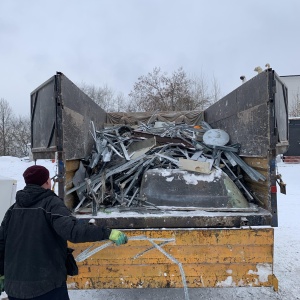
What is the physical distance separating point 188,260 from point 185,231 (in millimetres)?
278

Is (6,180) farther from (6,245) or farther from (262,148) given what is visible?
(262,148)

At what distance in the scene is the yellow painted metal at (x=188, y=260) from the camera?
2814mm

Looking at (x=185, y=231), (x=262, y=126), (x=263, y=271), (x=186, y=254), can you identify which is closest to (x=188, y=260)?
(x=186, y=254)

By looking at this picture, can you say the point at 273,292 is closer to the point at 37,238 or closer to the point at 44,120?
the point at 37,238

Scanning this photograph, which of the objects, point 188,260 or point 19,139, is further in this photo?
point 19,139

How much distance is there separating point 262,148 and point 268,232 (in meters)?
0.89

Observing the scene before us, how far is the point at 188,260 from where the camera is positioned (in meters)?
2.84

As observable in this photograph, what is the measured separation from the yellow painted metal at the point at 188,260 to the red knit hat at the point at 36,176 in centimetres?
95

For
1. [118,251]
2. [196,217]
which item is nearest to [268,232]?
[196,217]

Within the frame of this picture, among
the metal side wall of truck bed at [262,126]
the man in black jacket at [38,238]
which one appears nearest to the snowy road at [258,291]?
the metal side wall of truck bed at [262,126]

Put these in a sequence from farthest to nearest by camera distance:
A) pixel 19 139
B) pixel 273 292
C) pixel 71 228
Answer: pixel 19 139 → pixel 273 292 → pixel 71 228

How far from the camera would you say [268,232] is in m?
2.80

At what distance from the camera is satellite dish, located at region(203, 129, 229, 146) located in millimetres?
4309

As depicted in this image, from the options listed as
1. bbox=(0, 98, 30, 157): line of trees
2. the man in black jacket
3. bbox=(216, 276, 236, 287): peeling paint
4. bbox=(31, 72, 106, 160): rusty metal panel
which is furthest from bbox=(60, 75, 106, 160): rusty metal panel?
bbox=(0, 98, 30, 157): line of trees
